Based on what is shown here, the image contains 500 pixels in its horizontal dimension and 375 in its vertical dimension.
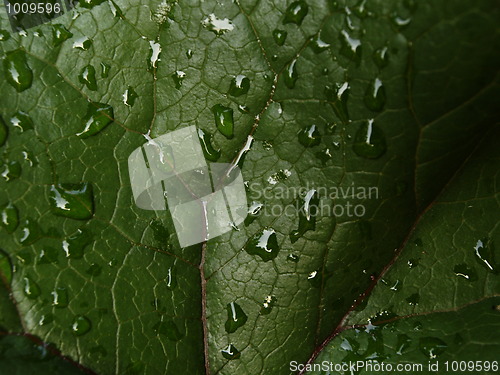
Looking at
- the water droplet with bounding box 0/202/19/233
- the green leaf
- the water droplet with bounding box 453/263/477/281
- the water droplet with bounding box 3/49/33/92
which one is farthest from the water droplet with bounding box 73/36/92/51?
the water droplet with bounding box 453/263/477/281

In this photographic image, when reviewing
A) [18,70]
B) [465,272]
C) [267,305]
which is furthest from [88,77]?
[465,272]

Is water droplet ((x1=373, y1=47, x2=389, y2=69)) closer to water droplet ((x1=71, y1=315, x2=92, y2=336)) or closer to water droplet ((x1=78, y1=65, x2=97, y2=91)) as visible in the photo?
water droplet ((x1=78, y1=65, x2=97, y2=91))

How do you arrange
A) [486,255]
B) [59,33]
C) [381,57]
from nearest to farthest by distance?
[381,57] → [59,33] → [486,255]

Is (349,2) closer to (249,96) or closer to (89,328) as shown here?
(249,96)

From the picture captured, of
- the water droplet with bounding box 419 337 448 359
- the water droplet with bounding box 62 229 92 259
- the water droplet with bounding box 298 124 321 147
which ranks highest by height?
the water droplet with bounding box 298 124 321 147

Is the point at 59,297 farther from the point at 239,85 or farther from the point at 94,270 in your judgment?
the point at 239,85

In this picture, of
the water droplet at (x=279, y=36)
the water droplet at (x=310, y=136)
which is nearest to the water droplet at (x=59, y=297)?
the water droplet at (x=310, y=136)
